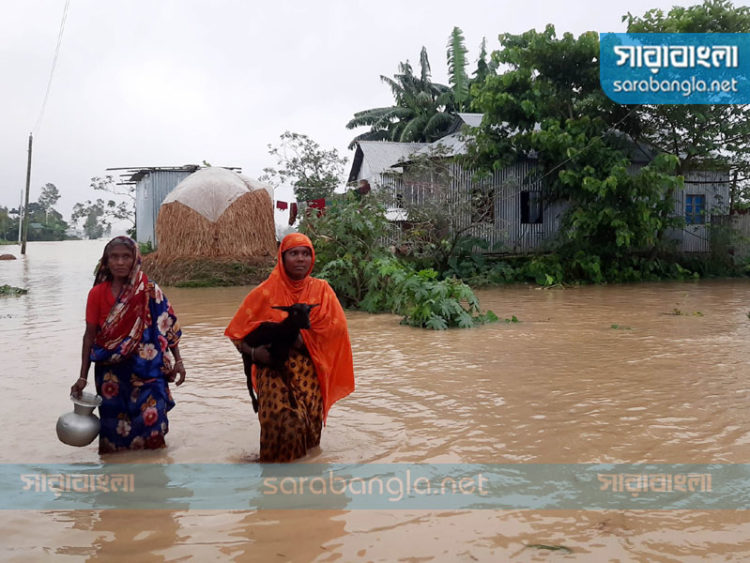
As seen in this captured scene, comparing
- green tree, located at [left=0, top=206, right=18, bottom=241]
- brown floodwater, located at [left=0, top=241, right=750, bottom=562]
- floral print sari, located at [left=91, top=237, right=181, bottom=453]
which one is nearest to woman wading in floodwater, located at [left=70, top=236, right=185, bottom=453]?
floral print sari, located at [left=91, top=237, right=181, bottom=453]

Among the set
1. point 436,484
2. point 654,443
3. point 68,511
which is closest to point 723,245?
point 654,443

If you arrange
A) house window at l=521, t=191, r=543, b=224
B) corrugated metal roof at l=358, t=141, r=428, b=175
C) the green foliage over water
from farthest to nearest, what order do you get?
corrugated metal roof at l=358, t=141, r=428, b=175, house window at l=521, t=191, r=543, b=224, the green foliage over water

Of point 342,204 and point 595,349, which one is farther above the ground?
point 342,204

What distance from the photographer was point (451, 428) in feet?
14.0

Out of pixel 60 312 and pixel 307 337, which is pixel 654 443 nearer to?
pixel 307 337

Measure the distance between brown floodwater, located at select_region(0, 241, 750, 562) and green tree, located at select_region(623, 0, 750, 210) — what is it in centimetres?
783

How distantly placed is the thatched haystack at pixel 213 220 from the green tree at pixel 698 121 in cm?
989

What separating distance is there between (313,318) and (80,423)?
54.6 inches

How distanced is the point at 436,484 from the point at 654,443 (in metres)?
1.42

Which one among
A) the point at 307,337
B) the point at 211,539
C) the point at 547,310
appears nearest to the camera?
the point at 211,539

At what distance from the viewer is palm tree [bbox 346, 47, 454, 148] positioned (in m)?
25.8

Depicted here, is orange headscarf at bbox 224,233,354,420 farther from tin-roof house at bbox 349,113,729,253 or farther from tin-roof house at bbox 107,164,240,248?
tin-roof house at bbox 107,164,240,248

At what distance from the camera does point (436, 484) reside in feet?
10.9

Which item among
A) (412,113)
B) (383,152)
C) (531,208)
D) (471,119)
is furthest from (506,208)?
(412,113)
